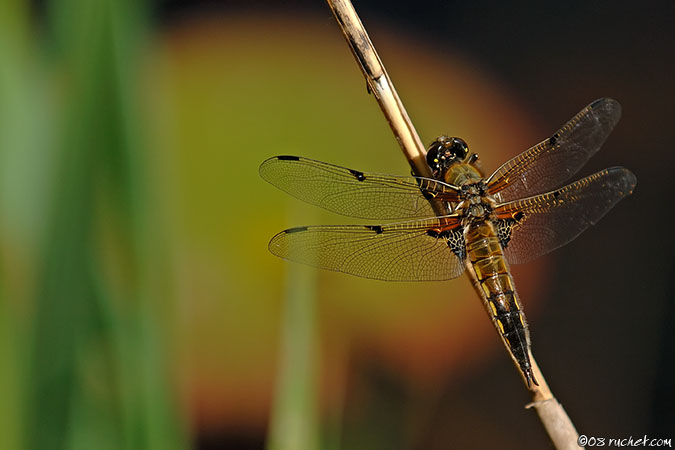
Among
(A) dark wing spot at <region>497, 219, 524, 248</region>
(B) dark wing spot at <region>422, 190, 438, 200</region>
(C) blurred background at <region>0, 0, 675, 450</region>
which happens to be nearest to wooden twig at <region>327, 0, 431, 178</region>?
(B) dark wing spot at <region>422, 190, 438, 200</region>

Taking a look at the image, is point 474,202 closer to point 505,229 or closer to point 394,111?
point 505,229

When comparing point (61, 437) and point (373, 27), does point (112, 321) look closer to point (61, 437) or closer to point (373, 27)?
point (61, 437)

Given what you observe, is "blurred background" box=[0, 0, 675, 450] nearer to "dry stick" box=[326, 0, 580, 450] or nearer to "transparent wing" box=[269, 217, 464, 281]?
"transparent wing" box=[269, 217, 464, 281]

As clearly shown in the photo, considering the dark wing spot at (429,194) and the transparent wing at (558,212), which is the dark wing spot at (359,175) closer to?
the dark wing spot at (429,194)

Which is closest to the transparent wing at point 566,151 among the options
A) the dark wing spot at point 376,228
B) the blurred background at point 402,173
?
the dark wing spot at point 376,228

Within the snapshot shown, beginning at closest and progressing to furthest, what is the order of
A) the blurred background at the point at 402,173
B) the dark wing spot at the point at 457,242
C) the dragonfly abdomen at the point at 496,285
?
the dragonfly abdomen at the point at 496,285
the dark wing spot at the point at 457,242
the blurred background at the point at 402,173

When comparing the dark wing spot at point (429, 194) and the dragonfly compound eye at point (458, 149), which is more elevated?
the dragonfly compound eye at point (458, 149)

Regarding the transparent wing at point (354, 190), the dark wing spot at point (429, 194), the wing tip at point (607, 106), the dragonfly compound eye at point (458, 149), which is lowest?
the dark wing spot at point (429, 194)

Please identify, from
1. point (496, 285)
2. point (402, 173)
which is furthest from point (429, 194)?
point (402, 173)
